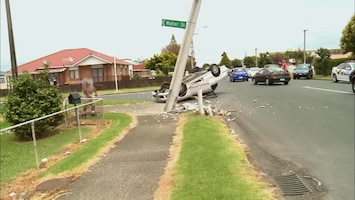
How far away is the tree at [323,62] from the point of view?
38.4 meters

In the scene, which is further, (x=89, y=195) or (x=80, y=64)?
(x=80, y=64)

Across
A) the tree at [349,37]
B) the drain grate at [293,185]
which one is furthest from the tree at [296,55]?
the drain grate at [293,185]

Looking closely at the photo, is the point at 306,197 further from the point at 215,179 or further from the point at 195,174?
the point at 195,174

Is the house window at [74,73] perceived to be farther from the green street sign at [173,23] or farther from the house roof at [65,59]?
the green street sign at [173,23]

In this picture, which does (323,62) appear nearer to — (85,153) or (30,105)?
(30,105)

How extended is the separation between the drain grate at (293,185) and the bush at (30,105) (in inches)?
309

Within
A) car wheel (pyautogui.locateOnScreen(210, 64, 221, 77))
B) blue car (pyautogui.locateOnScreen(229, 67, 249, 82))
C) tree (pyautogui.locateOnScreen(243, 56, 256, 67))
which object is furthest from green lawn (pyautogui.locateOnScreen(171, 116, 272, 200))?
tree (pyautogui.locateOnScreen(243, 56, 256, 67))

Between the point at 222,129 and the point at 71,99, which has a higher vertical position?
the point at 71,99

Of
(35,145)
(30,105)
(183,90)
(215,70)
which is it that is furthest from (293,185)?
(215,70)

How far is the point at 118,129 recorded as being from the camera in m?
11.0

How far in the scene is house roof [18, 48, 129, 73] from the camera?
4841cm

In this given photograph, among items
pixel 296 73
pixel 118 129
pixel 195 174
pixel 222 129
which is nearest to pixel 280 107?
pixel 222 129

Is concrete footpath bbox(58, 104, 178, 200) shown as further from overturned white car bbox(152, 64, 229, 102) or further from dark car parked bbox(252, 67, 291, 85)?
dark car parked bbox(252, 67, 291, 85)

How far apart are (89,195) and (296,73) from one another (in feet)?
101
